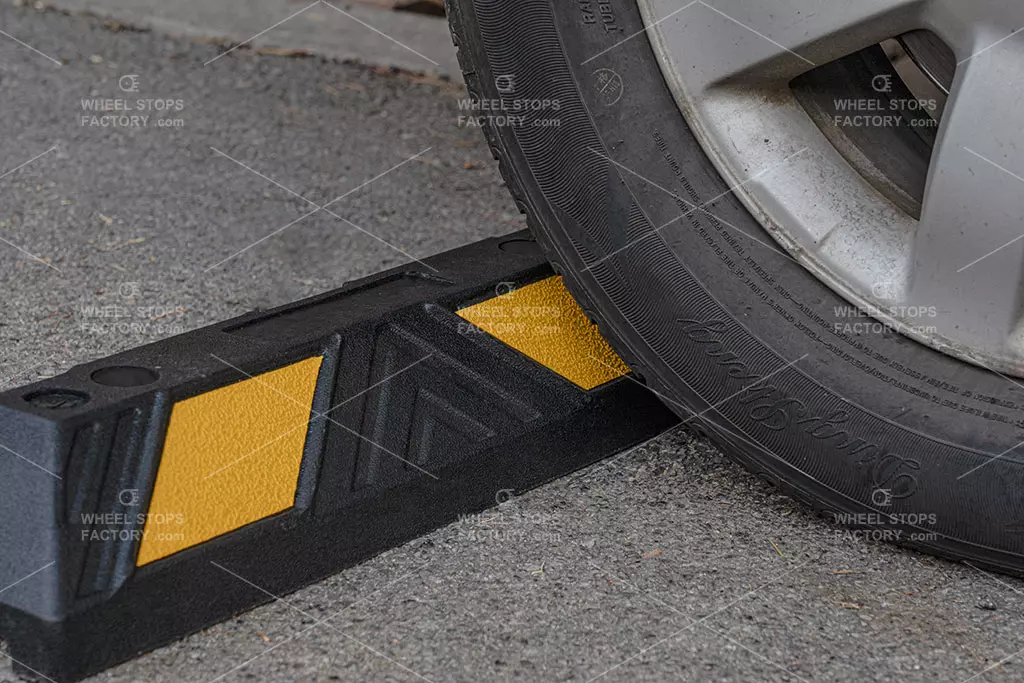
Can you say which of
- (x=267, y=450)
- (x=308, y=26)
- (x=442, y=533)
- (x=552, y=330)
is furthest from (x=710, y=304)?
(x=308, y=26)

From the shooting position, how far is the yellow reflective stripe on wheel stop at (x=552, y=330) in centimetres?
167

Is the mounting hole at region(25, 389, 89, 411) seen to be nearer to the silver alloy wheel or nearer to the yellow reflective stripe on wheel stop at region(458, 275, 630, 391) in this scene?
the yellow reflective stripe on wheel stop at region(458, 275, 630, 391)

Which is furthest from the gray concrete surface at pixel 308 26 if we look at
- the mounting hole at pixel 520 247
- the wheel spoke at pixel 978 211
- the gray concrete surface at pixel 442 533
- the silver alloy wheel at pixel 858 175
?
the wheel spoke at pixel 978 211

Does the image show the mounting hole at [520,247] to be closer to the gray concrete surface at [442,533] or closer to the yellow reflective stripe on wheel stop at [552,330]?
the yellow reflective stripe on wheel stop at [552,330]

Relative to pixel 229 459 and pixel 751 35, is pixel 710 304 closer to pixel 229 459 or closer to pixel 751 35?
pixel 751 35

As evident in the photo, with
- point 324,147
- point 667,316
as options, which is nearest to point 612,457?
point 667,316

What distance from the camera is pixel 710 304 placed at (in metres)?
1.59

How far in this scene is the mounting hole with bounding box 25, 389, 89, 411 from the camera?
4.19 feet

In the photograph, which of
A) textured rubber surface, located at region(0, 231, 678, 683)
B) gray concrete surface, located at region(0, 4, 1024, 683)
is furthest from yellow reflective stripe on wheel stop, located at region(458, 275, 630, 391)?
gray concrete surface, located at region(0, 4, 1024, 683)

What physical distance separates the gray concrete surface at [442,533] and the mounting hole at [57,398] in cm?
27

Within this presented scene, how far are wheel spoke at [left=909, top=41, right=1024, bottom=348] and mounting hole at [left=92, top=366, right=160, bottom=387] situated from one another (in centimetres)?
93

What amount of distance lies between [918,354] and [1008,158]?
0.87 feet

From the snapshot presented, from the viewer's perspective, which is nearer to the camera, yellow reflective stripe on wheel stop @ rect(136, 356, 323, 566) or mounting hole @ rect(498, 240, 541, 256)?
yellow reflective stripe on wheel stop @ rect(136, 356, 323, 566)

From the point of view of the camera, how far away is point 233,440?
138cm
